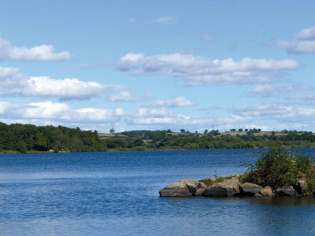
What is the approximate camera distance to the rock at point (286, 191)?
56.5 meters

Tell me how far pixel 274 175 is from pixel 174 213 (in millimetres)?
11556

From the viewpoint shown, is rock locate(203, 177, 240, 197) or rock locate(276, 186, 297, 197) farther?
rock locate(203, 177, 240, 197)

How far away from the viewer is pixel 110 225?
4422cm

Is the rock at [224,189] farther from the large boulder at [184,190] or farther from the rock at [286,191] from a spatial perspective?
the rock at [286,191]

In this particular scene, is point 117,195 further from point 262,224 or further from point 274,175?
point 262,224

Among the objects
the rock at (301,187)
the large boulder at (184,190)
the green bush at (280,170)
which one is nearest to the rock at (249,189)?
the green bush at (280,170)

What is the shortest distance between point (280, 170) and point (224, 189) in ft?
14.4

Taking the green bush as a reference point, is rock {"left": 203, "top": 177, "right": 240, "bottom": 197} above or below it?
below

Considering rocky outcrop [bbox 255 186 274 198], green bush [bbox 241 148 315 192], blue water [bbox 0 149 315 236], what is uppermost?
green bush [bbox 241 148 315 192]

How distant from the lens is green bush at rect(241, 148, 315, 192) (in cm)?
5708

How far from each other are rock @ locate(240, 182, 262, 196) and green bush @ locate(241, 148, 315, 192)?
110 centimetres

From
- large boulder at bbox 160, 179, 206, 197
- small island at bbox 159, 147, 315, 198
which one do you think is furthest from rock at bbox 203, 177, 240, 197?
large boulder at bbox 160, 179, 206, 197

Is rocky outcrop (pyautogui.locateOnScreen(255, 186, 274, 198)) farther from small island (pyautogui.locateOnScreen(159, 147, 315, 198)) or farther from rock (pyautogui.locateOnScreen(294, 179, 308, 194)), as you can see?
rock (pyautogui.locateOnScreen(294, 179, 308, 194))

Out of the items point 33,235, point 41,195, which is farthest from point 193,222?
point 41,195
